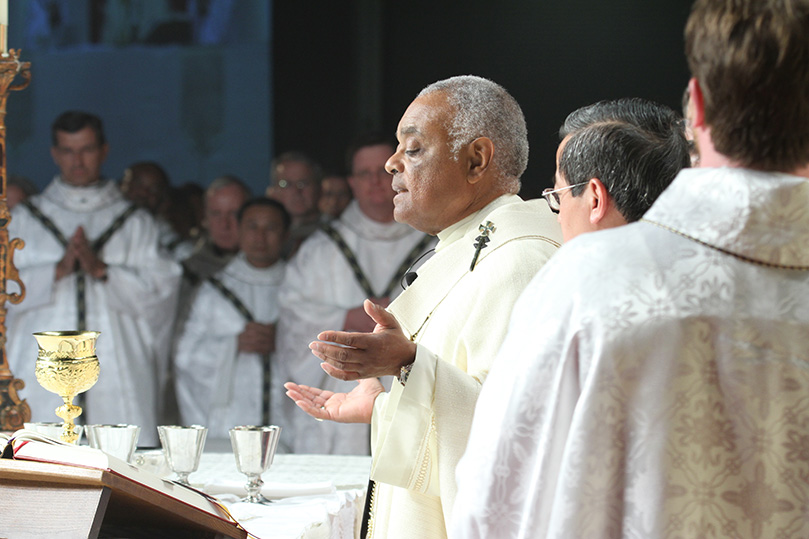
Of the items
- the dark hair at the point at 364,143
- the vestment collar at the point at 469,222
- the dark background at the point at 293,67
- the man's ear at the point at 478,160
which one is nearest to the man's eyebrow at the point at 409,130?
the man's ear at the point at 478,160

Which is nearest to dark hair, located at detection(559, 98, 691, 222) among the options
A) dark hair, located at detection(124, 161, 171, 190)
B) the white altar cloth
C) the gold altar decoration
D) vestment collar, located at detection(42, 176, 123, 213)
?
the white altar cloth

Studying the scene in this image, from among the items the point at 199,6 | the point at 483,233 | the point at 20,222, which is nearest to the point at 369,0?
the point at 199,6

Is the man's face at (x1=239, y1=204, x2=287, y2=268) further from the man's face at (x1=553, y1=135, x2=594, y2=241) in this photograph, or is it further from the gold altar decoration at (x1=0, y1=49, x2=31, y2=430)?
the man's face at (x1=553, y1=135, x2=594, y2=241)

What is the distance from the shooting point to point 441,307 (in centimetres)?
225

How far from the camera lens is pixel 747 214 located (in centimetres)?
107

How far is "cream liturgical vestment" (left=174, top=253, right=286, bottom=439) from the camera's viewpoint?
22.5 ft

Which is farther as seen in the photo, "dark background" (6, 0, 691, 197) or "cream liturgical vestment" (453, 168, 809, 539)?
"dark background" (6, 0, 691, 197)

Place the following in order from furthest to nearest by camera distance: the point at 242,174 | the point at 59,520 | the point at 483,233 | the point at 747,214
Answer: the point at 242,174 < the point at 483,233 < the point at 59,520 < the point at 747,214

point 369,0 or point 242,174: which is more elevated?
point 369,0

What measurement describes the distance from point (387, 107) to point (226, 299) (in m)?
1.82

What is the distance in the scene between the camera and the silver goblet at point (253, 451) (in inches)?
86.2

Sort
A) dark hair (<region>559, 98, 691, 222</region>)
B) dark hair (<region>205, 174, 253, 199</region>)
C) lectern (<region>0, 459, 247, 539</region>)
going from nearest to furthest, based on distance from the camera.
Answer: lectern (<region>0, 459, 247, 539</region>)
dark hair (<region>559, 98, 691, 222</region>)
dark hair (<region>205, 174, 253, 199</region>)

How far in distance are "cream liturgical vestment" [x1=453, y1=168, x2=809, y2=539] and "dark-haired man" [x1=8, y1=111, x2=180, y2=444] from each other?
234 inches

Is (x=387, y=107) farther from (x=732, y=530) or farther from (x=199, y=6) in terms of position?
(x=732, y=530)
